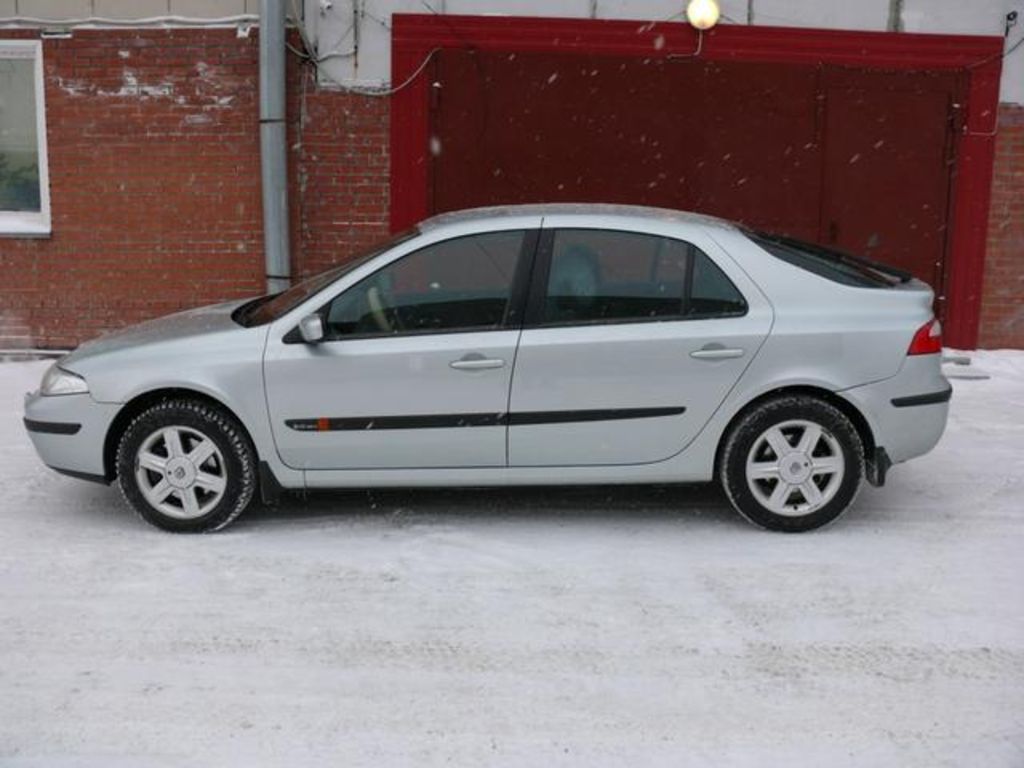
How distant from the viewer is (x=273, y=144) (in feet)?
30.9

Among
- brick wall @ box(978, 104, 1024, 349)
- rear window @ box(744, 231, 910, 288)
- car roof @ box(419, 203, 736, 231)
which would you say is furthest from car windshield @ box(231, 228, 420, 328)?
brick wall @ box(978, 104, 1024, 349)

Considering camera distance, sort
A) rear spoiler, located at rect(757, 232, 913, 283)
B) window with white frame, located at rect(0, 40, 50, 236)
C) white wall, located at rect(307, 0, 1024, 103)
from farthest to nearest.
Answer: window with white frame, located at rect(0, 40, 50, 236)
white wall, located at rect(307, 0, 1024, 103)
rear spoiler, located at rect(757, 232, 913, 283)

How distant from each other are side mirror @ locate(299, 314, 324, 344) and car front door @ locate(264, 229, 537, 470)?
0.07m

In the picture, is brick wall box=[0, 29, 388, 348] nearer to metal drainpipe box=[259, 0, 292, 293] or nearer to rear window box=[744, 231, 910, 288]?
metal drainpipe box=[259, 0, 292, 293]

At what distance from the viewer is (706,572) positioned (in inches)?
205

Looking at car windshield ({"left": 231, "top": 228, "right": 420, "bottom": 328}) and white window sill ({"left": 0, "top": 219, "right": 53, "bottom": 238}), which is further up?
white window sill ({"left": 0, "top": 219, "right": 53, "bottom": 238})

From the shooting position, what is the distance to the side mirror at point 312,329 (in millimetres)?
5457

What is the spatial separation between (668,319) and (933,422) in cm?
136

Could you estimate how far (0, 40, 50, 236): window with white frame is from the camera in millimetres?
9797

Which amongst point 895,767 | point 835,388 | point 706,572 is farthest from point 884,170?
point 895,767

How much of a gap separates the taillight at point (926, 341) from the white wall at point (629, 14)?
15.8ft

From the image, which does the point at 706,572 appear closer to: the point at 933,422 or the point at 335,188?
the point at 933,422

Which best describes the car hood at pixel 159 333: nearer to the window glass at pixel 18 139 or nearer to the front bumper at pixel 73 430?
the front bumper at pixel 73 430

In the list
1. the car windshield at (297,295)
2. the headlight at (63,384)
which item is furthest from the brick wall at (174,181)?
the headlight at (63,384)
